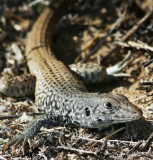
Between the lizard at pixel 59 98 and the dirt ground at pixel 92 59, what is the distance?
166mm

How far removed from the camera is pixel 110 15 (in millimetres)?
7102

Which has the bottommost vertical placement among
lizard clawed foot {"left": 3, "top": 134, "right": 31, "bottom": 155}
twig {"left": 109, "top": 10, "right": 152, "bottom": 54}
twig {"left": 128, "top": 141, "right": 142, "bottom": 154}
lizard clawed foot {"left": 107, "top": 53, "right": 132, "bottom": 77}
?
twig {"left": 128, "top": 141, "right": 142, "bottom": 154}

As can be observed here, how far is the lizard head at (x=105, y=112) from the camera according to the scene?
11.7 feet

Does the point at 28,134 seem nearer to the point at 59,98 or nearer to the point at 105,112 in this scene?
the point at 59,98

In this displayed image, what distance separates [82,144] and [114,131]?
0.51 metres

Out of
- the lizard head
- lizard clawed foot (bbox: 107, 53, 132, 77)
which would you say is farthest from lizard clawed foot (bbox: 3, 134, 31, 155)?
lizard clawed foot (bbox: 107, 53, 132, 77)

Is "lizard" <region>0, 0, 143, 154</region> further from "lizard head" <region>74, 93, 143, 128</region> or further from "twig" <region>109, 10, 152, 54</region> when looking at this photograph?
"twig" <region>109, 10, 152, 54</region>

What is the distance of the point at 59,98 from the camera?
14.2 ft

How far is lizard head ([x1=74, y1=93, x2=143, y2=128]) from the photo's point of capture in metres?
3.57

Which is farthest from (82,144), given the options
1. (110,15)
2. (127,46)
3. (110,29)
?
(110,15)

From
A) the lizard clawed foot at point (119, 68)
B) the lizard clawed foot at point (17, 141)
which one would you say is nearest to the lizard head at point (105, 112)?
the lizard clawed foot at point (17, 141)

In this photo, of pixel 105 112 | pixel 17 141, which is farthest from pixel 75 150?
pixel 17 141

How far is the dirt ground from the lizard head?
23 cm

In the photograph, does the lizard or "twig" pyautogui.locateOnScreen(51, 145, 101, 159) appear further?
the lizard
